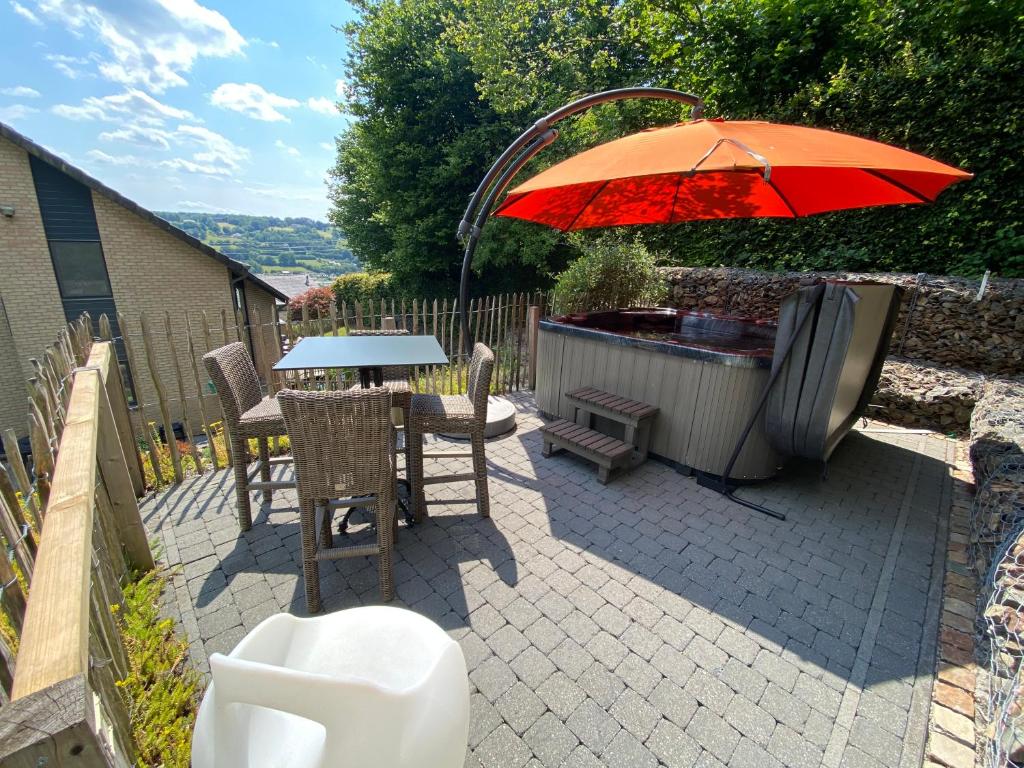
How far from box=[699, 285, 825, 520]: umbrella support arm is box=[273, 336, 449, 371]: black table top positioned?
7.82 ft

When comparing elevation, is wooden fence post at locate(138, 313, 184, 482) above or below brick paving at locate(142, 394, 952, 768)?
above

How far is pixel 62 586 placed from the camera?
0.91 metres

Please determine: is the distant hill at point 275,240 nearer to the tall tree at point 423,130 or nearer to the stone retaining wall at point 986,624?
the tall tree at point 423,130

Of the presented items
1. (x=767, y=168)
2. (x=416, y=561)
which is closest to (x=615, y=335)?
(x=767, y=168)

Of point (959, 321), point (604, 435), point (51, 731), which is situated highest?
point (959, 321)

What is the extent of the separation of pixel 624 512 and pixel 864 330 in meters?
2.14

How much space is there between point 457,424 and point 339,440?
0.89 metres

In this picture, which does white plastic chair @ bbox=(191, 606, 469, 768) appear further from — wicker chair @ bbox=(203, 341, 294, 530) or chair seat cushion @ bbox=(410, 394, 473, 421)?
chair seat cushion @ bbox=(410, 394, 473, 421)

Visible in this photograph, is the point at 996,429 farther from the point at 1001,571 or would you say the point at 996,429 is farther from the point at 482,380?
the point at 482,380

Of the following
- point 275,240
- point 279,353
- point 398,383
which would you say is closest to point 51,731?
point 398,383

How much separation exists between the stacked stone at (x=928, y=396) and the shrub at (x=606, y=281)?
324cm

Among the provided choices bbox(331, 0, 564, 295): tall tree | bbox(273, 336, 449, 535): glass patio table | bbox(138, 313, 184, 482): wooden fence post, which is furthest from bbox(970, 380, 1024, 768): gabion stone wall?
bbox(331, 0, 564, 295): tall tree

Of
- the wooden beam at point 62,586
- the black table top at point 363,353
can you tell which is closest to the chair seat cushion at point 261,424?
the black table top at point 363,353

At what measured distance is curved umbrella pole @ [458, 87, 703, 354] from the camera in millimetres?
4215
